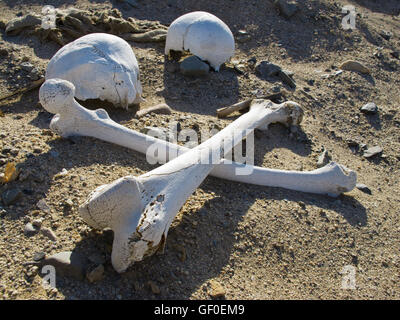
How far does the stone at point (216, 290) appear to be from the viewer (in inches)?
88.3

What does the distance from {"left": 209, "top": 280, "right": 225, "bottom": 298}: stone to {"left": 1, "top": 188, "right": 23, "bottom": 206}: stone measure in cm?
135

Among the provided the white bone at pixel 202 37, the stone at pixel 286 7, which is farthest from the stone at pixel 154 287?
the stone at pixel 286 7

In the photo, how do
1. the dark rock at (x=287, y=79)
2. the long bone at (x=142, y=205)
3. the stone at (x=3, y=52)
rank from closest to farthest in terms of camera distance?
the long bone at (x=142, y=205) → the stone at (x=3, y=52) → the dark rock at (x=287, y=79)

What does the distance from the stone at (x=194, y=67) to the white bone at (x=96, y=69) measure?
3.12 ft

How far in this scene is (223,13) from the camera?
20.4 feet

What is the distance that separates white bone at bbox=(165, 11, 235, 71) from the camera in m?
4.38

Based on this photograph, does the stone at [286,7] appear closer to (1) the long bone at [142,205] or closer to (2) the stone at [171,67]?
(2) the stone at [171,67]

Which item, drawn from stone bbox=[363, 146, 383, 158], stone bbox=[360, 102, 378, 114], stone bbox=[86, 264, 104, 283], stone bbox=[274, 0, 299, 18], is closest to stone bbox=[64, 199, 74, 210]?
stone bbox=[86, 264, 104, 283]

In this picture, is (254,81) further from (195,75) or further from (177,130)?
(177,130)

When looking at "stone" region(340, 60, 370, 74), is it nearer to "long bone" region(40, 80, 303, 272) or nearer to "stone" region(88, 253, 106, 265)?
"long bone" region(40, 80, 303, 272)

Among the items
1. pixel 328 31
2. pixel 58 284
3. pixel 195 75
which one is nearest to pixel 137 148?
pixel 58 284

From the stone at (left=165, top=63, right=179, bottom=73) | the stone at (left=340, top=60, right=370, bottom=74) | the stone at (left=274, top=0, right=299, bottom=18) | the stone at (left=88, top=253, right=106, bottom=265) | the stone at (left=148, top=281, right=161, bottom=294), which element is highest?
the stone at (left=274, top=0, right=299, bottom=18)

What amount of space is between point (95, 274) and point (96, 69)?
2000 millimetres
